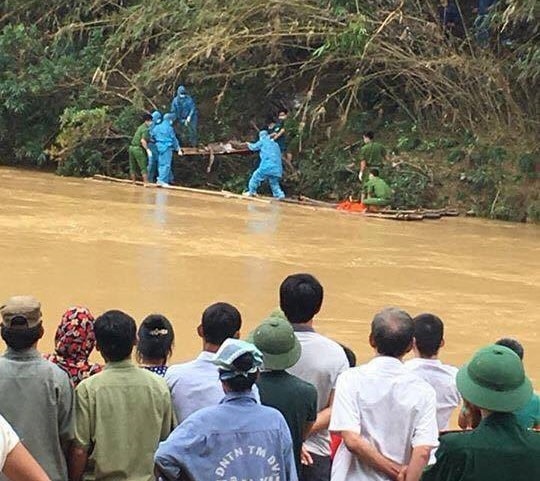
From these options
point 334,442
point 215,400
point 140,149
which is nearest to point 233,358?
point 215,400

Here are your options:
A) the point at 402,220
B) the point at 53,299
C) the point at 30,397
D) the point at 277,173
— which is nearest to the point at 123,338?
the point at 30,397

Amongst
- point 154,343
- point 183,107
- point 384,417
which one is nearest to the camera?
point 384,417

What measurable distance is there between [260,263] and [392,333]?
737cm

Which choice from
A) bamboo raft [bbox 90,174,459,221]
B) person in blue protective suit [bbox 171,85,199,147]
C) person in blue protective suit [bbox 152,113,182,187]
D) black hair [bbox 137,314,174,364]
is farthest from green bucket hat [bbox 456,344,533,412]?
person in blue protective suit [bbox 171,85,199,147]

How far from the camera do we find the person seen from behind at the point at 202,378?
3725 millimetres

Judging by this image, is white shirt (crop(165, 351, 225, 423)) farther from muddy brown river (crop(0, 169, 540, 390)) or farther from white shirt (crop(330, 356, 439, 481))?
muddy brown river (crop(0, 169, 540, 390))

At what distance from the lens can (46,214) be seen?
46.4 ft

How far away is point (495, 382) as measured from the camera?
292 cm

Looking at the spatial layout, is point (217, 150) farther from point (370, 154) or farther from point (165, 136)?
point (370, 154)

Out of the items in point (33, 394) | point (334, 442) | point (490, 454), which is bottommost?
point (334, 442)

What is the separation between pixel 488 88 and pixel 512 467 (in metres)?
16.4

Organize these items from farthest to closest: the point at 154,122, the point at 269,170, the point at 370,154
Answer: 1. the point at 154,122
2. the point at 269,170
3. the point at 370,154

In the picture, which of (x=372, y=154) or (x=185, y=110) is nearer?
(x=372, y=154)

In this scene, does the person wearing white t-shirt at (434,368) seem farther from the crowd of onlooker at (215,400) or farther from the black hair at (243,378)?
the black hair at (243,378)
